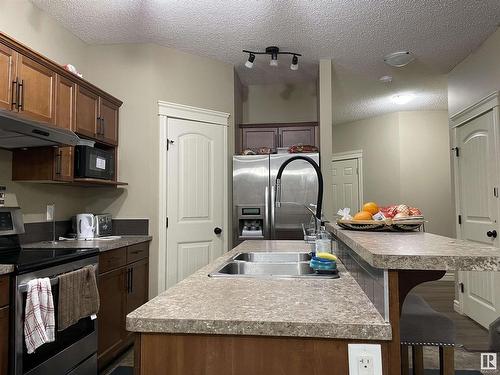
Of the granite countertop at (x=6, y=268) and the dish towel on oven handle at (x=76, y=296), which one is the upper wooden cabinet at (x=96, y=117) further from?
the granite countertop at (x=6, y=268)

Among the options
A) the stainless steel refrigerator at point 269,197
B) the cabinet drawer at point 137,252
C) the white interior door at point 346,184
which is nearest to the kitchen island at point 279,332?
the cabinet drawer at point 137,252

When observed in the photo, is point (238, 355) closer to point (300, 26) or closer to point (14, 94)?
point (14, 94)

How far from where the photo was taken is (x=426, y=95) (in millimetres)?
5105

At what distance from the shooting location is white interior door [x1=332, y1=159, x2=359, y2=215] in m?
6.46

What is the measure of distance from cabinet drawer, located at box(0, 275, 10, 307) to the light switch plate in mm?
1605

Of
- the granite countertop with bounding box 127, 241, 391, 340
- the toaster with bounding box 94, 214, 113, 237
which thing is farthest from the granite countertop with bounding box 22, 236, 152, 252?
the granite countertop with bounding box 127, 241, 391, 340

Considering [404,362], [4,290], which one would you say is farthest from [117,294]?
[404,362]

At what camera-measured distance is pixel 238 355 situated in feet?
2.90

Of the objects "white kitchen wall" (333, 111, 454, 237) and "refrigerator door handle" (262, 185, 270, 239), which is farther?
"white kitchen wall" (333, 111, 454, 237)

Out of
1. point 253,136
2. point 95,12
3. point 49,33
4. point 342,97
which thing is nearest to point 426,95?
point 342,97

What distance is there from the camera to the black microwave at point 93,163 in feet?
9.05

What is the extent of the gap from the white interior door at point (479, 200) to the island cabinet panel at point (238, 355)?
3.04 metres

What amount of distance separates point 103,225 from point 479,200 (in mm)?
3547

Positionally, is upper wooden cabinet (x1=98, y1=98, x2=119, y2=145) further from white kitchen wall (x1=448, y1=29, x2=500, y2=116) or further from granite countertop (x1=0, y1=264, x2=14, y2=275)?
white kitchen wall (x1=448, y1=29, x2=500, y2=116)
